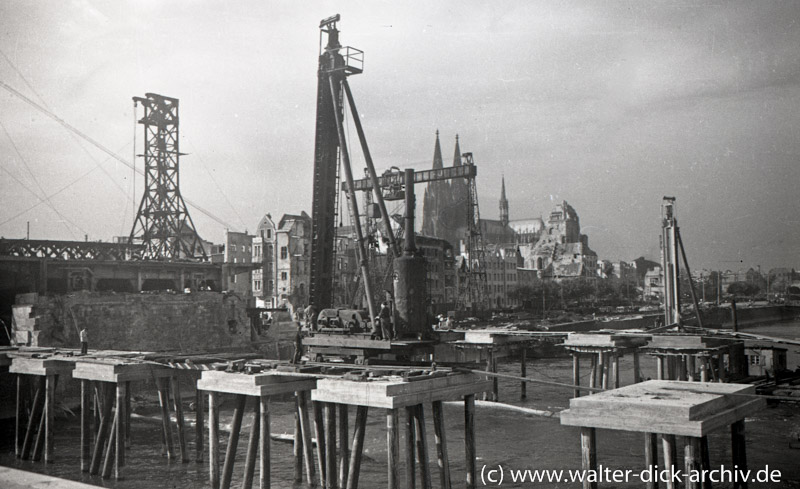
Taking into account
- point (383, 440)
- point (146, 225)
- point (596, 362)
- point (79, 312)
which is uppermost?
point (146, 225)

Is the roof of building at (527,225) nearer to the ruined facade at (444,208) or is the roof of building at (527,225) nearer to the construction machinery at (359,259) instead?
the ruined facade at (444,208)

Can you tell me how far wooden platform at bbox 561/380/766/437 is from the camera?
9.31 m

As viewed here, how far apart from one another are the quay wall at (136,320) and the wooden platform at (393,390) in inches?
941

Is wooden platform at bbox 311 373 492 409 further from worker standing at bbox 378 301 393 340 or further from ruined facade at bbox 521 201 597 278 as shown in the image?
ruined facade at bbox 521 201 597 278

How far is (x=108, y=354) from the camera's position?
75.7ft

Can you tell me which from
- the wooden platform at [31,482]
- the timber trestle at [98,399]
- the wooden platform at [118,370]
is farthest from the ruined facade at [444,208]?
the wooden platform at [31,482]

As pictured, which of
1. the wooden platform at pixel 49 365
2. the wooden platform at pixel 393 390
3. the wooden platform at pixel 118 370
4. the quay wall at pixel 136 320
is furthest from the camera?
the quay wall at pixel 136 320

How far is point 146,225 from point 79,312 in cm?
1597

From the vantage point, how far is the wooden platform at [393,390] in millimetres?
12680

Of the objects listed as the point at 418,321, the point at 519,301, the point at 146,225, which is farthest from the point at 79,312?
the point at 519,301

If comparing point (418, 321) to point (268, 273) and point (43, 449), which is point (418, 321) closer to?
point (43, 449)

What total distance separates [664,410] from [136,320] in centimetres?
3338

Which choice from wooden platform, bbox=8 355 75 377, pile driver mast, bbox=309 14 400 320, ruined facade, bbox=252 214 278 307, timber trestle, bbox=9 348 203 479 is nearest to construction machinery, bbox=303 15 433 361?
pile driver mast, bbox=309 14 400 320

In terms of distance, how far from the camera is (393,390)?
41.5 feet
